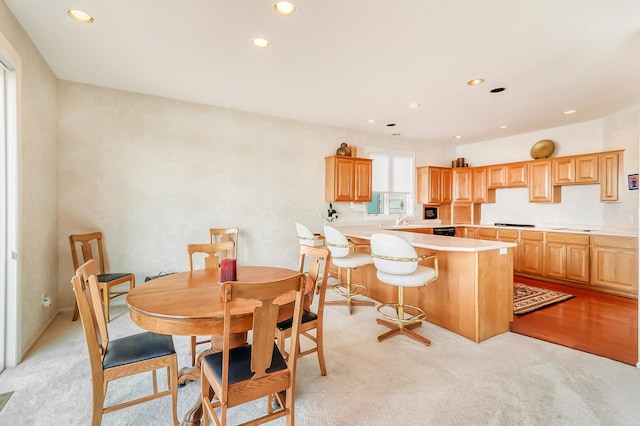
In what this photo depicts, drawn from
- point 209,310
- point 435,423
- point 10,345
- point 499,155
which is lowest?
point 435,423

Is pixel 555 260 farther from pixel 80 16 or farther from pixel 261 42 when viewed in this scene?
pixel 80 16

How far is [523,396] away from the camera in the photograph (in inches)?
81.4

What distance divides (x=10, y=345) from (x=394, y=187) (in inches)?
240

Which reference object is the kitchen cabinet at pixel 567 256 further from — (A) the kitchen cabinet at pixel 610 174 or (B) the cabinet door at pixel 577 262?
(A) the kitchen cabinet at pixel 610 174

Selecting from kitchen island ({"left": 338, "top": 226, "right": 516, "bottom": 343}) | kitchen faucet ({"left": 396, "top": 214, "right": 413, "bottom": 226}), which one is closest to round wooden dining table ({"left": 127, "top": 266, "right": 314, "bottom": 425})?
kitchen island ({"left": 338, "top": 226, "right": 516, "bottom": 343})

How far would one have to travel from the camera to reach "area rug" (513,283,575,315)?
12.6 feet

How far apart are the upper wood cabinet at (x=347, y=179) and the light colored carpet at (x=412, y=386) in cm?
289

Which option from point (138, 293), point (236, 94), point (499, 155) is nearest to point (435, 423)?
point (138, 293)

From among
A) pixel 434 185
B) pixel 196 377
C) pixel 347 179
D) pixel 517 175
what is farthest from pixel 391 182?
pixel 196 377

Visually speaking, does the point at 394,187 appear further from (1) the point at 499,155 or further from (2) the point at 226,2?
(2) the point at 226,2

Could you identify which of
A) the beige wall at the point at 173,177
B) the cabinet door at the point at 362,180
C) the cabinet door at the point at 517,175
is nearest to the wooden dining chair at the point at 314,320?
the beige wall at the point at 173,177

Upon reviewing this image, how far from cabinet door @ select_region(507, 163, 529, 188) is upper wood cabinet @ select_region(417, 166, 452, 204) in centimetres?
119

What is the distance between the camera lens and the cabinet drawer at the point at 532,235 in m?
5.25

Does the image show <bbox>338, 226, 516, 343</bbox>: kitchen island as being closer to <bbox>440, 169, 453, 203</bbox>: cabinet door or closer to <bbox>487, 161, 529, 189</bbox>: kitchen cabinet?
<bbox>487, 161, 529, 189</bbox>: kitchen cabinet
